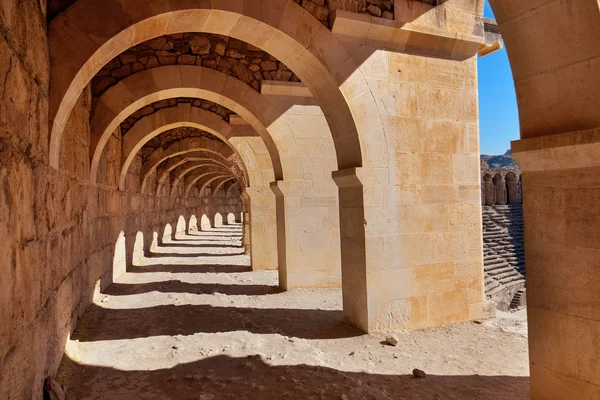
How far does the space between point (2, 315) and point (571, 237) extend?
2969mm

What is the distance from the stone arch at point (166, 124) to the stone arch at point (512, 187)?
21.8 m

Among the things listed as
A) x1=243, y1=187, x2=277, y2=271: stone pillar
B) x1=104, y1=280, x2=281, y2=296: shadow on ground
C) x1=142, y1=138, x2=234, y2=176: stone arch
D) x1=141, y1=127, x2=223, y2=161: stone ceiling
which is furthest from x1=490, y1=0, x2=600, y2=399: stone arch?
x1=141, y1=127, x2=223, y2=161: stone ceiling

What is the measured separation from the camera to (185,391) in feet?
9.41

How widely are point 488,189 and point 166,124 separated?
21363 mm

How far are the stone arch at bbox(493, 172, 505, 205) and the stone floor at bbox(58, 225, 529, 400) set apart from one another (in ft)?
71.5

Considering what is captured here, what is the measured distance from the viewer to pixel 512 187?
24.4 m

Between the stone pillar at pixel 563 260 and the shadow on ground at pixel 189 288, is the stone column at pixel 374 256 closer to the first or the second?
the stone pillar at pixel 563 260

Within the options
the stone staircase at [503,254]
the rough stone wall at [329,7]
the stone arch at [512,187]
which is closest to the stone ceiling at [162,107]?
the rough stone wall at [329,7]

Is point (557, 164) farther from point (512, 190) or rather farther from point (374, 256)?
point (512, 190)

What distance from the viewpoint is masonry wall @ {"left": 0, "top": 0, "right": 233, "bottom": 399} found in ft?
6.04

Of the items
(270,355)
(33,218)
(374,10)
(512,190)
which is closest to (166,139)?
(374,10)

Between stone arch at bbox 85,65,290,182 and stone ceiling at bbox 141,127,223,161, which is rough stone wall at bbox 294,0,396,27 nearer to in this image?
stone arch at bbox 85,65,290,182

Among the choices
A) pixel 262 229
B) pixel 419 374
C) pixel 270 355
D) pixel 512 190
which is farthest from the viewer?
pixel 512 190

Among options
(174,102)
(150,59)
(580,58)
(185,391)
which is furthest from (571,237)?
(174,102)
